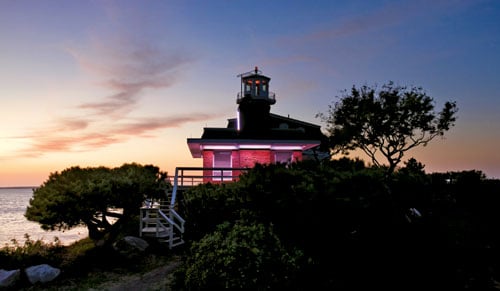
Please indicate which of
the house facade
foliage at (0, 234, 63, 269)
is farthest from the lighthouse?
foliage at (0, 234, 63, 269)

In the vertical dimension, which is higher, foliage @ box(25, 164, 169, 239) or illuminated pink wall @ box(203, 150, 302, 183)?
illuminated pink wall @ box(203, 150, 302, 183)

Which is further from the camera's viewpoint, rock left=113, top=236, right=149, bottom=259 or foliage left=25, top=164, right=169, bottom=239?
foliage left=25, top=164, right=169, bottom=239

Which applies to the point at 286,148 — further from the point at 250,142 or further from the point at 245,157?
the point at 245,157

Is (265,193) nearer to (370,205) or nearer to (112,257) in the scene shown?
(370,205)

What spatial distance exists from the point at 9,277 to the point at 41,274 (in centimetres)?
97

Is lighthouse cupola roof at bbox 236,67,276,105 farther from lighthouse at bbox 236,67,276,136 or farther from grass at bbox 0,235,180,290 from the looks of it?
grass at bbox 0,235,180,290

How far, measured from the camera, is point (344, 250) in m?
6.28

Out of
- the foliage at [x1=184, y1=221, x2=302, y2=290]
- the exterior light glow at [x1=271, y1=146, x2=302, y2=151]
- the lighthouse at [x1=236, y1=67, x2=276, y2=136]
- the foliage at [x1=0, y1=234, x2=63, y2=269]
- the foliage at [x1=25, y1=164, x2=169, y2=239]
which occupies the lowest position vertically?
the foliage at [x1=0, y1=234, x2=63, y2=269]

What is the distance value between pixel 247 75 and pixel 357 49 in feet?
63.4

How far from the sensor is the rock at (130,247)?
15188mm

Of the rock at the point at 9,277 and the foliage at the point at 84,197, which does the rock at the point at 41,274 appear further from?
the foliage at the point at 84,197

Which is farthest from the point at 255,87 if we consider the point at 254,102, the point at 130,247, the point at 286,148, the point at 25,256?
the point at 25,256

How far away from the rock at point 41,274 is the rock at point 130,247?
2694mm

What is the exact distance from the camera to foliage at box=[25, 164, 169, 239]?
15.6 m
